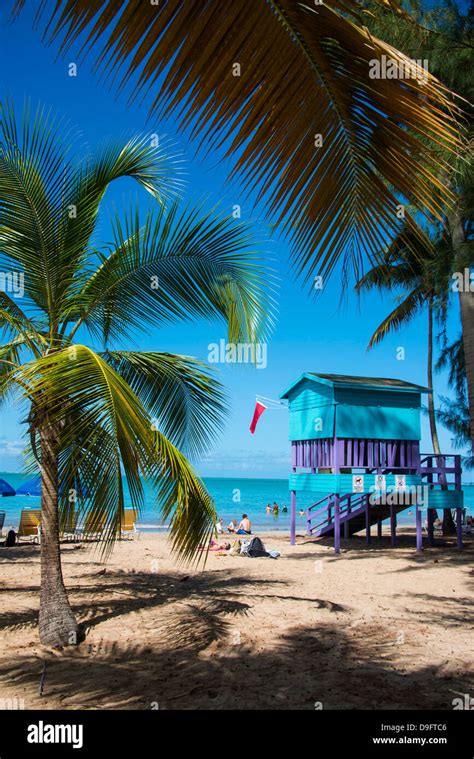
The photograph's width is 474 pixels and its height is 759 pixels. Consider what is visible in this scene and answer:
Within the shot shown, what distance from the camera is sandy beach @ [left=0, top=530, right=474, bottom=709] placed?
577 cm

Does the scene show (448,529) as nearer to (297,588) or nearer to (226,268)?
(297,588)

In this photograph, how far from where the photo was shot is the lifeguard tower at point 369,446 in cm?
1816

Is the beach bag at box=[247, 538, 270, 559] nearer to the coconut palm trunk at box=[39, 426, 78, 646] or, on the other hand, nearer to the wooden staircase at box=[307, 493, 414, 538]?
the wooden staircase at box=[307, 493, 414, 538]

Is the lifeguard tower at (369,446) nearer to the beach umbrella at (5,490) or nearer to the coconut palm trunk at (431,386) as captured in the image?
the coconut palm trunk at (431,386)

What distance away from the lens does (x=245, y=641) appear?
24.9ft

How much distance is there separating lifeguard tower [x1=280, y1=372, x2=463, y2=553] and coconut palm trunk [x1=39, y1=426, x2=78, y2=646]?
11038 mm

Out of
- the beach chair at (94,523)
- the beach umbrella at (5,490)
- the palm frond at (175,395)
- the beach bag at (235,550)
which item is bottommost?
the beach bag at (235,550)

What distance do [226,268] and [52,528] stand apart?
400 centimetres

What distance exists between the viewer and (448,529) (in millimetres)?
24438

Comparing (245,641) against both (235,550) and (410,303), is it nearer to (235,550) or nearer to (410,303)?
(235,550)

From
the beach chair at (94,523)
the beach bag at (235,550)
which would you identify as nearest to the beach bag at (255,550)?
the beach bag at (235,550)

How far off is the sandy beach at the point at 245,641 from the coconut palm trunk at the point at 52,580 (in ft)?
0.86

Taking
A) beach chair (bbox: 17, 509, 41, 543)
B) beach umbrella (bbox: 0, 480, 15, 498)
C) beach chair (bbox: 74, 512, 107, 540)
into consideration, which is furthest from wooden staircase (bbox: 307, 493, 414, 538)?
beach chair (bbox: 74, 512, 107, 540)
